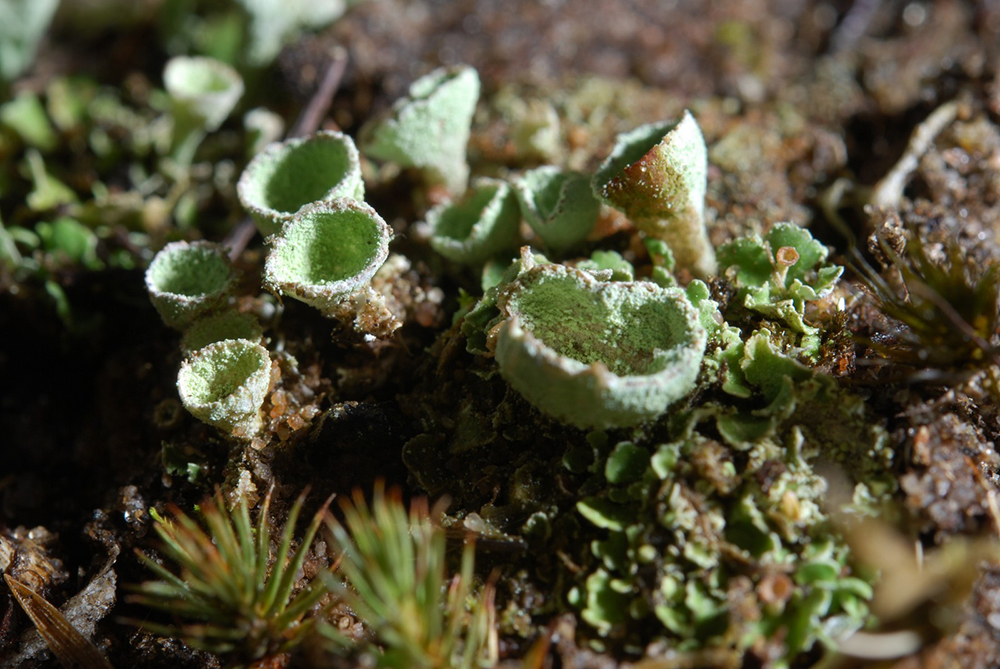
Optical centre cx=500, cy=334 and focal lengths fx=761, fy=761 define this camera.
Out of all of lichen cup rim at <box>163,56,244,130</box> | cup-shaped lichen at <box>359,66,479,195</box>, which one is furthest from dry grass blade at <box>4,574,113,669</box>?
lichen cup rim at <box>163,56,244,130</box>

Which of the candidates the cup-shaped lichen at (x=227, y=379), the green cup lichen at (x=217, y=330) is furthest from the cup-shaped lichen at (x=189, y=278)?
the cup-shaped lichen at (x=227, y=379)

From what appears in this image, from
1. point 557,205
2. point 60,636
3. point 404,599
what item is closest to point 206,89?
point 557,205

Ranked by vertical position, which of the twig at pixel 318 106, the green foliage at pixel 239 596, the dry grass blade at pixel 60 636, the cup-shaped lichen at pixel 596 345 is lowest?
the dry grass blade at pixel 60 636

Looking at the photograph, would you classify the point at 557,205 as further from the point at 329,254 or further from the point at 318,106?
the point at 318,106

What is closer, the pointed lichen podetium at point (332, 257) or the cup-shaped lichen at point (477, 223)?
the pointed lichen podetium at point (332, 257)

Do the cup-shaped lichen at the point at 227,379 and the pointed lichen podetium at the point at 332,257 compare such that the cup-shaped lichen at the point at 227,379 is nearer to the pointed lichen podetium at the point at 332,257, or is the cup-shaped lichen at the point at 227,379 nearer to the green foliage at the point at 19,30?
the pointed lichen podetium at the point at 332,257

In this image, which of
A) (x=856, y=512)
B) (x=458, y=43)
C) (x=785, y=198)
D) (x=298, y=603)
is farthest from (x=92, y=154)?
(x=856, y=512)

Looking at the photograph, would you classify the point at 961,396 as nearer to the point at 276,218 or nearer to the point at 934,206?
the point at 934,206
